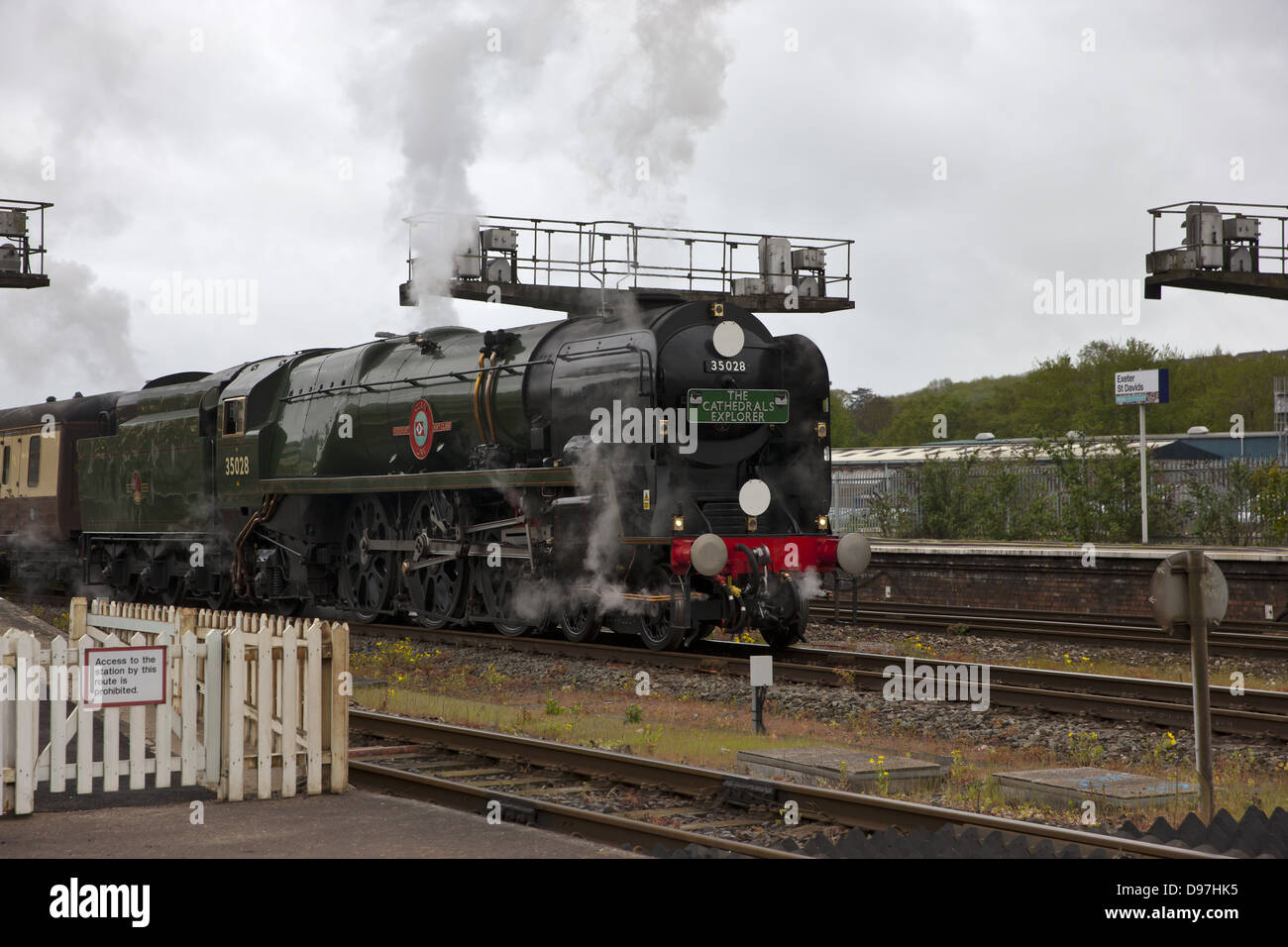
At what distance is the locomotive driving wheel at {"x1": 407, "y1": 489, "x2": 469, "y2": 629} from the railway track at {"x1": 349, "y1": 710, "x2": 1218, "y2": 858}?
6749 millimetres

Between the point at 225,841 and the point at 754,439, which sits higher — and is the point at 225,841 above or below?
below

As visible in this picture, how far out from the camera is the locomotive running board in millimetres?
14359

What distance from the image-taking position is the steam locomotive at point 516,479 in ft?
45.7

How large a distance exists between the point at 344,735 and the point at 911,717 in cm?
525

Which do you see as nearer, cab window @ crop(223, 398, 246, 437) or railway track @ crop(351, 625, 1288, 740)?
railway track @ crop(351, 625, 1288, 740)

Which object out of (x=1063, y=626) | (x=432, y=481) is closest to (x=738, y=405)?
(x=432, y=481)

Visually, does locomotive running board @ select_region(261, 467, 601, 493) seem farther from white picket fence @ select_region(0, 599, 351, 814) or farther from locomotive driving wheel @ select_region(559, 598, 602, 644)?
white picket fence @ select_region(0, 599, 351, 814)

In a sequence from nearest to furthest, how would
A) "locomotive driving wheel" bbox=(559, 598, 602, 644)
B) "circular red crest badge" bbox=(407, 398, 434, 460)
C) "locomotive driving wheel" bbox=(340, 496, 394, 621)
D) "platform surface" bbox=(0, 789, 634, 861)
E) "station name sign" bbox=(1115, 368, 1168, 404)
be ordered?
Result: "platform surface" bbox=(0, 789, 634, 861)
"locomotive driving wheel" bbox=(559, 598, 602, 644)
"circular red crest badge" bbox=(407, 398, 434, 460)
"locomotive driving wheel" bbox=(340, 496, 394, 621)
"station name sign" bbox=(1115, 368, 1168, 404)

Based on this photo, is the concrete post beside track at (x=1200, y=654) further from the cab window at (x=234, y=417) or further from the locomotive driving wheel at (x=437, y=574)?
the cab window at (x=234, y=417)

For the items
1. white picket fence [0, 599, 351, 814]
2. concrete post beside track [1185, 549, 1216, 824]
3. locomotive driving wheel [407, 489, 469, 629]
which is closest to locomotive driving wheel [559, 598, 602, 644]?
locomotive driving wheel [407, 489, 469, 629]

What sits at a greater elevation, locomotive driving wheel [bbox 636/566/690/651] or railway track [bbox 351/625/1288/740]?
locomotive driving wheel [bbox 636/566/690/651]

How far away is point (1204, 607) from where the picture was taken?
6.98 metres
